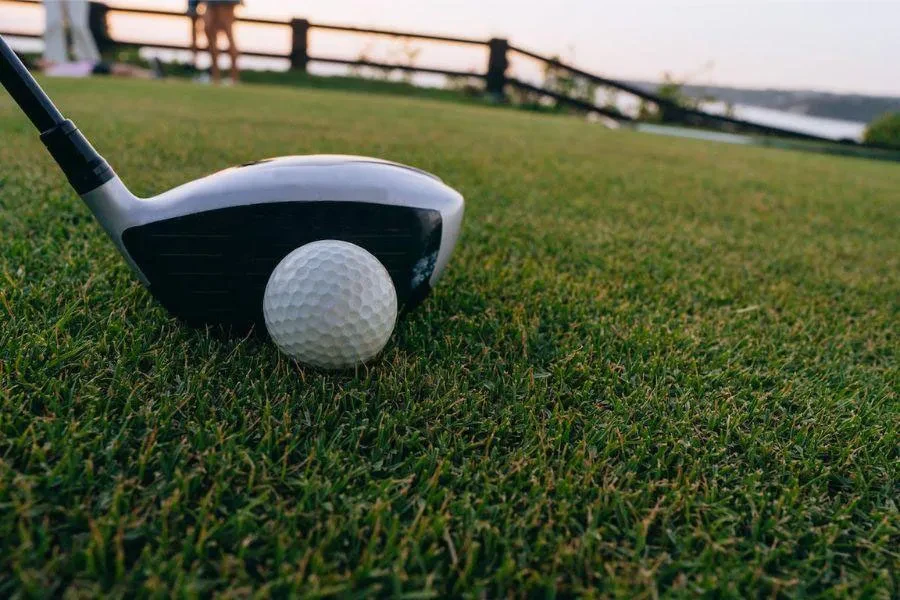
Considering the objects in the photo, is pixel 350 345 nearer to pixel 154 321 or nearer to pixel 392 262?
pixel 392 262

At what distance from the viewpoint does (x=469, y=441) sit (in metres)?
1.25

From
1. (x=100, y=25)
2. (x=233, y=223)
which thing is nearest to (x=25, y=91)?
(x=233, y=223)

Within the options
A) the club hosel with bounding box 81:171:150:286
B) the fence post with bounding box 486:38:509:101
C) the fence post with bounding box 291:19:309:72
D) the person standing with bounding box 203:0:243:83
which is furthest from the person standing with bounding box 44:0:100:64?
the club hosel with bounding box 81:171:150:286

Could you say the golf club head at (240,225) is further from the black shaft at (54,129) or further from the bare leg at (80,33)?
the bare leg at (80,33)

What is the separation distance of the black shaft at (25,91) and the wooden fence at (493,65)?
50.4ft

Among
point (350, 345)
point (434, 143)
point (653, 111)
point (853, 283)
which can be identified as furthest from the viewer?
point (653, 111)

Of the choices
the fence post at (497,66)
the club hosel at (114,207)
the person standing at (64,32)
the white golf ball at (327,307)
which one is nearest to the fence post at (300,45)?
the person standing at (64,32)

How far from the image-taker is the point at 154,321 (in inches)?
62.2

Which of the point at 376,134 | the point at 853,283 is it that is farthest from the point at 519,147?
the point at 853,283

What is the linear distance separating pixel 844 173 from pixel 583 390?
8066mm

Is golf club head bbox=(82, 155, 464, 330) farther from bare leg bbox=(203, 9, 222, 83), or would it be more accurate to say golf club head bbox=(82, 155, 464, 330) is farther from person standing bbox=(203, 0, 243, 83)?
bare leg bbox=(203, 9, 222, 83)

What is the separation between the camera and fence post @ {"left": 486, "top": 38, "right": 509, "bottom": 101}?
53.5 feet

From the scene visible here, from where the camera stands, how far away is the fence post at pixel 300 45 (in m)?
15.6

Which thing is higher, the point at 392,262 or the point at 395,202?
the point at 395,202
